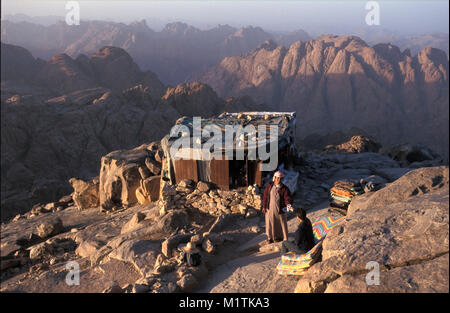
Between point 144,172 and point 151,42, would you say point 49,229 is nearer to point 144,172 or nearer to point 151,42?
point 144,172

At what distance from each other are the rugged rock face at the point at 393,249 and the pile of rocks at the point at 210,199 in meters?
4.39

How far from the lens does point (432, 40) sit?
469 ft

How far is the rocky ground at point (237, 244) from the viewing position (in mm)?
4469

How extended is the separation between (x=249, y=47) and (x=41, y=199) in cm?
10950

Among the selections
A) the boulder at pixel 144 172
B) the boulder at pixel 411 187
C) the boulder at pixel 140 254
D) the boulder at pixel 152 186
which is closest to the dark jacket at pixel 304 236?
the boulder at pixel 411 187

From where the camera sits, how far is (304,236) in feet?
19.2

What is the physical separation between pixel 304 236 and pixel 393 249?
1.59 meters

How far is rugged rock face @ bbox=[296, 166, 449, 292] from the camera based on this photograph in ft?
13.5

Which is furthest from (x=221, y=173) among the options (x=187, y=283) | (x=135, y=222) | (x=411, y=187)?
(x=411, y=187)

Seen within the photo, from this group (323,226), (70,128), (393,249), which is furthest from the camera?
(70,128)

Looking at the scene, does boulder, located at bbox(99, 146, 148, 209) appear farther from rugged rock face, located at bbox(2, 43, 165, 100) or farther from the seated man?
rugged rock face, located at bbox(2, 43, 165, 100)

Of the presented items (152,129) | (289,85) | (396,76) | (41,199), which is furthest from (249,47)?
(41,199)

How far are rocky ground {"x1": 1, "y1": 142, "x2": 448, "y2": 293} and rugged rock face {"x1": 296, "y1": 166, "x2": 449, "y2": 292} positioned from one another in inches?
0.5
